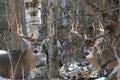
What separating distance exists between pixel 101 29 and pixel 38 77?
1966 mm

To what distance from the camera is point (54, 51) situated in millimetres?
8891

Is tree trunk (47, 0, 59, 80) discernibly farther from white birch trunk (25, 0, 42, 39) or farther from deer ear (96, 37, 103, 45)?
white birch trunk (25, 0, 42, 39)

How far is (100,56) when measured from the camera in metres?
9.17

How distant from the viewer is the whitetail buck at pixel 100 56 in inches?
352

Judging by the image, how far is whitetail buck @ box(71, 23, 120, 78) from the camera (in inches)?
352

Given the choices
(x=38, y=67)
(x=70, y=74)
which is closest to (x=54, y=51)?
(x=70, y=74)

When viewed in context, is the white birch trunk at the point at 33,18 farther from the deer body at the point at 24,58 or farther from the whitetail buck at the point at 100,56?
the whitetail buck at the point at 100,56

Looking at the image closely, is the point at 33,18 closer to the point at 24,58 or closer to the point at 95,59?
the point at 24,58

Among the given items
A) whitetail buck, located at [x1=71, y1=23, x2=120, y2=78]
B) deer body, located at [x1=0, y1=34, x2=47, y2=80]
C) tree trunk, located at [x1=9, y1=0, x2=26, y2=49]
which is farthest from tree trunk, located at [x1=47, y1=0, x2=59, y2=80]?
tree trunk, located at [x1=9, y1=0, x2=26, y2=49]

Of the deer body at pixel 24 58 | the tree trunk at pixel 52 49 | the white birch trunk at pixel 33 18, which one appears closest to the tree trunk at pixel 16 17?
the white birch trunk at pixel 33 18

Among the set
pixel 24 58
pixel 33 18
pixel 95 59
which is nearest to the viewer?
pixel 95 59

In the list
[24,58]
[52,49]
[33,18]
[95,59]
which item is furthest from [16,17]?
[95,59]

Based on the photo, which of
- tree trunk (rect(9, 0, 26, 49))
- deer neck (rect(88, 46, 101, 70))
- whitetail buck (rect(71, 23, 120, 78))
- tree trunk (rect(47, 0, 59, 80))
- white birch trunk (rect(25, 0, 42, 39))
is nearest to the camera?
tree trunk (rect(47, 0, 59, 80))

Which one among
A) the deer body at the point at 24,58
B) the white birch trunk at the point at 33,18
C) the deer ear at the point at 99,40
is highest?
the white birch trunk at the point at 33,18
